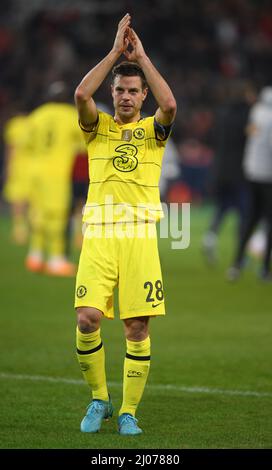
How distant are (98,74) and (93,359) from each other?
5.50ft

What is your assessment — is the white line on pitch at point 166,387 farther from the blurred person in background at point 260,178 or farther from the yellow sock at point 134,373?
the blurred person in background at point 260,178

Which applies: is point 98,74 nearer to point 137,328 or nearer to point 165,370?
point 137,328

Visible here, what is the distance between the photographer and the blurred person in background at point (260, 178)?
49.5ft

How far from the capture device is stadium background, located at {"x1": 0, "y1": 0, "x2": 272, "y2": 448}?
6.95m

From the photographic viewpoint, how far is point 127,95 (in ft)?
21.9

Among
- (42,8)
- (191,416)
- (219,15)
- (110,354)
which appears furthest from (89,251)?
(219,15)

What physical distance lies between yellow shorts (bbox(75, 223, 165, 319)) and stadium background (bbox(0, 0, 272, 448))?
76 cm

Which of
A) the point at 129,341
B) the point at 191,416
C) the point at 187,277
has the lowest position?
the point at 187,277

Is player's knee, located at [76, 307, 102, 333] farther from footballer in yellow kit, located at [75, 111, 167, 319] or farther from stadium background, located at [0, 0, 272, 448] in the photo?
stadium background, located at [0, 0, 272, 448]

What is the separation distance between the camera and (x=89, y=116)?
21.8 ft

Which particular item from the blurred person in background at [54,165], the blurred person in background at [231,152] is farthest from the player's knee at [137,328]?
the blurred person in background at [231,152]

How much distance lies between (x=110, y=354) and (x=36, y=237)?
6.71 metres

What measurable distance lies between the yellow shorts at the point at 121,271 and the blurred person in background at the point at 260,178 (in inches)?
337

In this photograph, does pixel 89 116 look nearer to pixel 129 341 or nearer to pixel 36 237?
pixel 129 341
